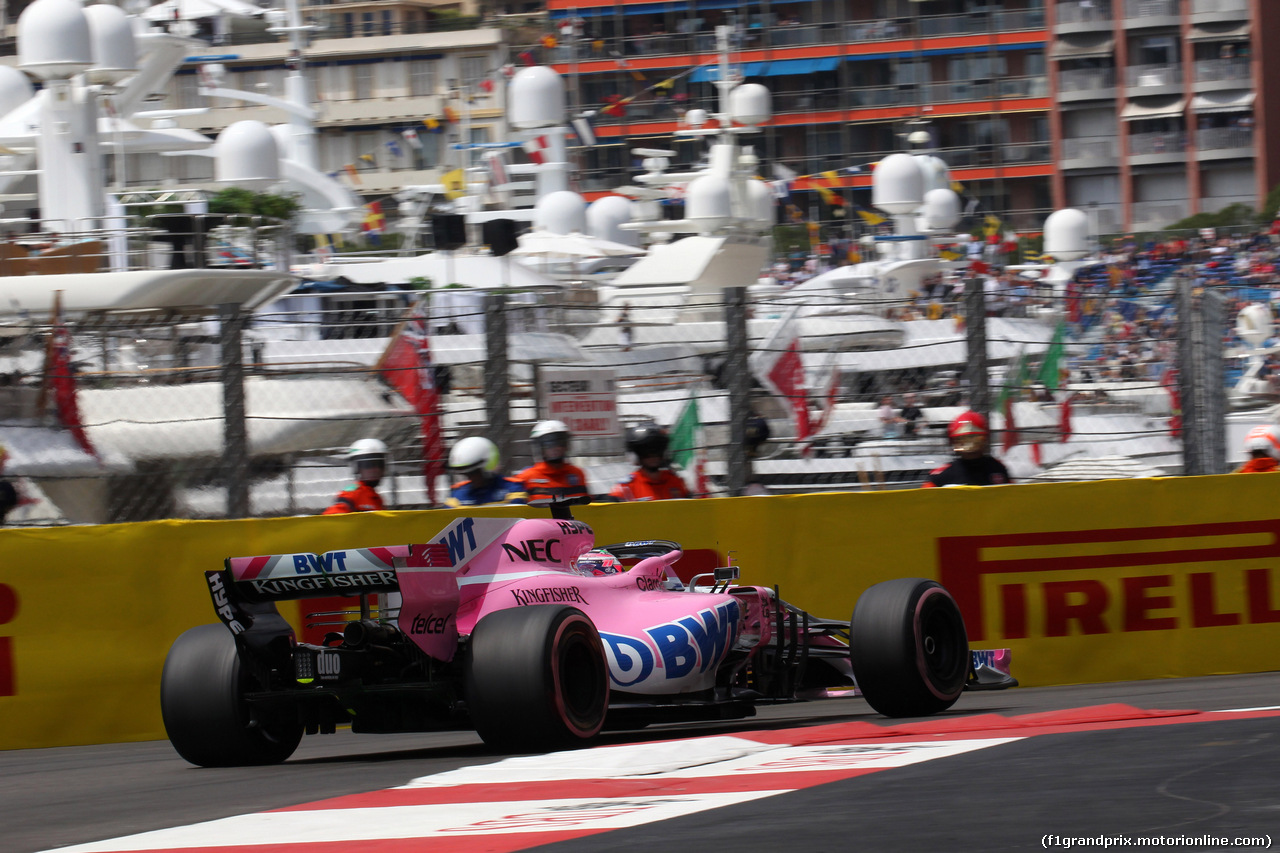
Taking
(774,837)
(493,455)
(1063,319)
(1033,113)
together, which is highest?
(1033,113)

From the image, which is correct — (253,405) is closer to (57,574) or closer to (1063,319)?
(57,574)

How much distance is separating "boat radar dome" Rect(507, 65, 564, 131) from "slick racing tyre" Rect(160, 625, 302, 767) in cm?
1843

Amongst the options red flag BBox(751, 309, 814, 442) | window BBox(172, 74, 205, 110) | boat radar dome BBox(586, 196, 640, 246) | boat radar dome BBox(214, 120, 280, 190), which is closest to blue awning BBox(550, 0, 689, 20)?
window BBox(172, 74, 205, 110)

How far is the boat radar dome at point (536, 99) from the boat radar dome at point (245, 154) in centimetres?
538

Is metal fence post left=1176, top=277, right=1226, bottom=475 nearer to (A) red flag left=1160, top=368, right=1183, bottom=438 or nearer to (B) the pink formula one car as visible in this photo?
(A) red flag left=1160, top=368, right=1183, bottom=438

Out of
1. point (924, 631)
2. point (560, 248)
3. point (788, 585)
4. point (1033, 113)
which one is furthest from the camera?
point (1033, 113)

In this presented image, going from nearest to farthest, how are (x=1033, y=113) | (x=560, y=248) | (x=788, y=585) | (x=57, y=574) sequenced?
(x=57, y=574) < (x=788, y=585) < (x=560, y=248) < (x=1033, y=113)

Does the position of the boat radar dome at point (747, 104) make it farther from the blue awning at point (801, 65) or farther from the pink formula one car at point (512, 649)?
the blue awning at point (801, 65)

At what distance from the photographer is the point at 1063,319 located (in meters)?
8.91

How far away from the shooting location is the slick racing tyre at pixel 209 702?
5.99 meters

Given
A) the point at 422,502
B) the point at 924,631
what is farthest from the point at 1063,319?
the point at 422,502

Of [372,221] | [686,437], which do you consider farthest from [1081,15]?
[686,437]

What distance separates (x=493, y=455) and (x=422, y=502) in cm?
51

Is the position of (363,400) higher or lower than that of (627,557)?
higher
